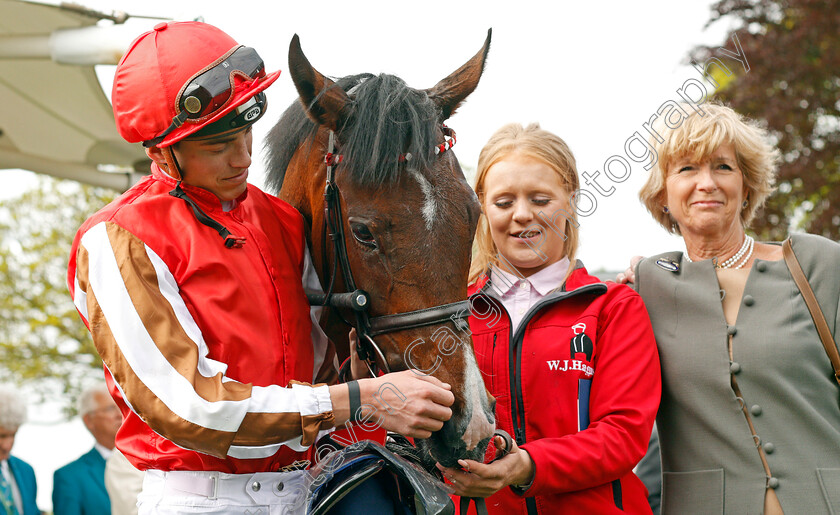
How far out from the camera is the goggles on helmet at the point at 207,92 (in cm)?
204

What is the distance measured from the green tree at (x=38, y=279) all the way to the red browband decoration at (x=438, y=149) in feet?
54.0

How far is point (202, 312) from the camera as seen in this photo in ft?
6.59

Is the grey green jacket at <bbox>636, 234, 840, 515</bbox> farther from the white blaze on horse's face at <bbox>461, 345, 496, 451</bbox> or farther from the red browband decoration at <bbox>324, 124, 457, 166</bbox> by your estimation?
the red browband decoration at <bbox>324, 124, 457, 166</bbox>

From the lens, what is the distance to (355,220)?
2.25 metres

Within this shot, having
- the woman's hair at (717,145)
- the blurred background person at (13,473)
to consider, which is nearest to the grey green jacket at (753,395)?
the woman's hair at (717,145)

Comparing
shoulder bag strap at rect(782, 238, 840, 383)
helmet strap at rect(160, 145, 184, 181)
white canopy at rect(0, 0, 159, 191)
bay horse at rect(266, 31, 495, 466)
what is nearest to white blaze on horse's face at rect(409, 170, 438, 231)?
bay horse at rect(266, 31, 495, 466)

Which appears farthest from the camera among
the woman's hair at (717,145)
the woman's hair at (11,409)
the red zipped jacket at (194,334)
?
the woman's hair at (11,409)

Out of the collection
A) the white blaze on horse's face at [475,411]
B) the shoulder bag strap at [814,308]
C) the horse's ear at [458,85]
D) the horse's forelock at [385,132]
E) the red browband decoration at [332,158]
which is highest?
the horse's ear at [458,85]

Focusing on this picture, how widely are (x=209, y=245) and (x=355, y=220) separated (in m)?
0.46

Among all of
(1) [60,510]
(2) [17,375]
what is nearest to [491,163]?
(1) [60,510]

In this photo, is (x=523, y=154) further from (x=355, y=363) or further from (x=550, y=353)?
(x=355, y=363)

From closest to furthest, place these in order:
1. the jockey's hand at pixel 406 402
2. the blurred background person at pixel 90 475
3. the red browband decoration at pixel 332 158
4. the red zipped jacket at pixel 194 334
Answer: the red zipped jacket at pixel 194 334
the jockey's hand at pixel 406 402
the red browband decoration at pixel 332 158
the blurred background person at pixel 90 475

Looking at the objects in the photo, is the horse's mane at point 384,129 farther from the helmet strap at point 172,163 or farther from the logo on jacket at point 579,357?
the logo on jacket at point 579,357

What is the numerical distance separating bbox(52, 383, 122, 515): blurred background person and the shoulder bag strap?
16.0 feet
